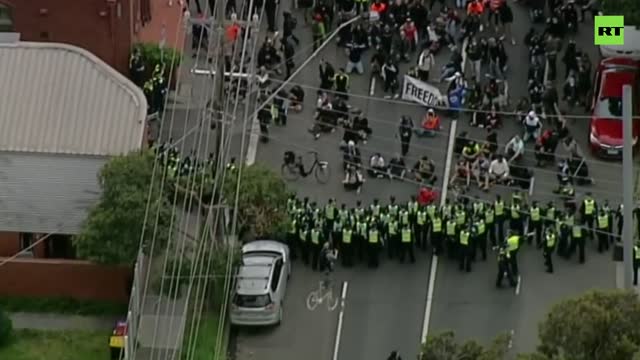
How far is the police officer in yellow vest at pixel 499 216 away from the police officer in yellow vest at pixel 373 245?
298 cm

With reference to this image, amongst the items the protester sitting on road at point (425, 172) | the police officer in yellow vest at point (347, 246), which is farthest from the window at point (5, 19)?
the police officer in yellow vest at point (347, 246)

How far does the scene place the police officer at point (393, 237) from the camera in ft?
149

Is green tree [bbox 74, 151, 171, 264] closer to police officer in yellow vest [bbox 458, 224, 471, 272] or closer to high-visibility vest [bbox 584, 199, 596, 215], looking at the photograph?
police officer in yellow vest [bbox 458, 224, 471, 272]

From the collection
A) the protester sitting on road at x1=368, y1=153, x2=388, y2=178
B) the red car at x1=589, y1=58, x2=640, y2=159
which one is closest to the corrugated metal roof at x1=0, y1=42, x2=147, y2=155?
the protester sitting on road at x1=368, y1=153, x2=388, y2=178

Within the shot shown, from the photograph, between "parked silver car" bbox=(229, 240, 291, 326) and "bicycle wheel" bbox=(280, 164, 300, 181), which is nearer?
"parked silver car" bbox=(229, 240, 291, 326)

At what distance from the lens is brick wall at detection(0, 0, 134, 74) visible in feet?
171

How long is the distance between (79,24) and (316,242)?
446 inches

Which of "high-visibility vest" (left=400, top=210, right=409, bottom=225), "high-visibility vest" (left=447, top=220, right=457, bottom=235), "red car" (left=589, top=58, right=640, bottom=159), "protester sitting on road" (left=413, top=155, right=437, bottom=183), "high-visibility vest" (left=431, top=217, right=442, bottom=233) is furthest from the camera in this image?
"red car" (left=589, top=58, right=640, bottom=159)

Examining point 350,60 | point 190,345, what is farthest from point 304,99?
point 190,345

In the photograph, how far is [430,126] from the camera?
50625 millimetres

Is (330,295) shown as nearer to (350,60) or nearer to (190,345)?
(190,345)

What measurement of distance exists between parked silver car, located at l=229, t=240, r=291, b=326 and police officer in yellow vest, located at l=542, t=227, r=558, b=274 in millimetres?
6438

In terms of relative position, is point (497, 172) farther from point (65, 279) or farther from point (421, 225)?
point (65, 279)

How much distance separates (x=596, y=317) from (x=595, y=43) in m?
25.0
